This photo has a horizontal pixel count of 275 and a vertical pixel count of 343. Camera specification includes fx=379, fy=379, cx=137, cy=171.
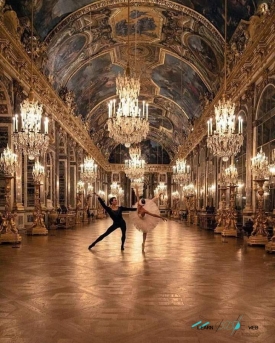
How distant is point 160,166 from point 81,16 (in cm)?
3029

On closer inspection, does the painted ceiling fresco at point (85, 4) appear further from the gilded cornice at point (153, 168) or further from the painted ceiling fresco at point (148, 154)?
the gilded cornice at point (153, 168)

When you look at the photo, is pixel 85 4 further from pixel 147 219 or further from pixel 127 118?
pixel 147 219

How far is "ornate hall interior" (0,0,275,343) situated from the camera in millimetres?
4219

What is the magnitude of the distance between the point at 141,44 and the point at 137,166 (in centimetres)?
733

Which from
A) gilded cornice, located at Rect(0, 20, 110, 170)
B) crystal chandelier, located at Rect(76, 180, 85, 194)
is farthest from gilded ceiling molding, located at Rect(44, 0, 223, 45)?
crystal chandelier, located at Rect(76, 180, 85, 194)

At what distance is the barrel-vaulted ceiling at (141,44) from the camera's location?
16.1 metres

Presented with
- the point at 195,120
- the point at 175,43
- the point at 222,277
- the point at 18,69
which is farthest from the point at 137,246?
the point at 195,120

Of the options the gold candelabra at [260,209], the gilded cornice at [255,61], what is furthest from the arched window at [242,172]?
the gold candelabra at [260,209]

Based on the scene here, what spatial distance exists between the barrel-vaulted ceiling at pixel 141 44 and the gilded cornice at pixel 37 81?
4.04 ft

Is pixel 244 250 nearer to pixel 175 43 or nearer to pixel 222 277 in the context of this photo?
pixel 222 277

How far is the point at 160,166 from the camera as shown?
46344mm

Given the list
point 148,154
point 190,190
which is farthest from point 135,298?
point 148,154

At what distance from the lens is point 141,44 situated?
72.5 feet

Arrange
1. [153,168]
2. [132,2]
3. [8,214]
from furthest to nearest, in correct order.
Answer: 1. [153,168]
2. [132,2]
3. [8,214]
